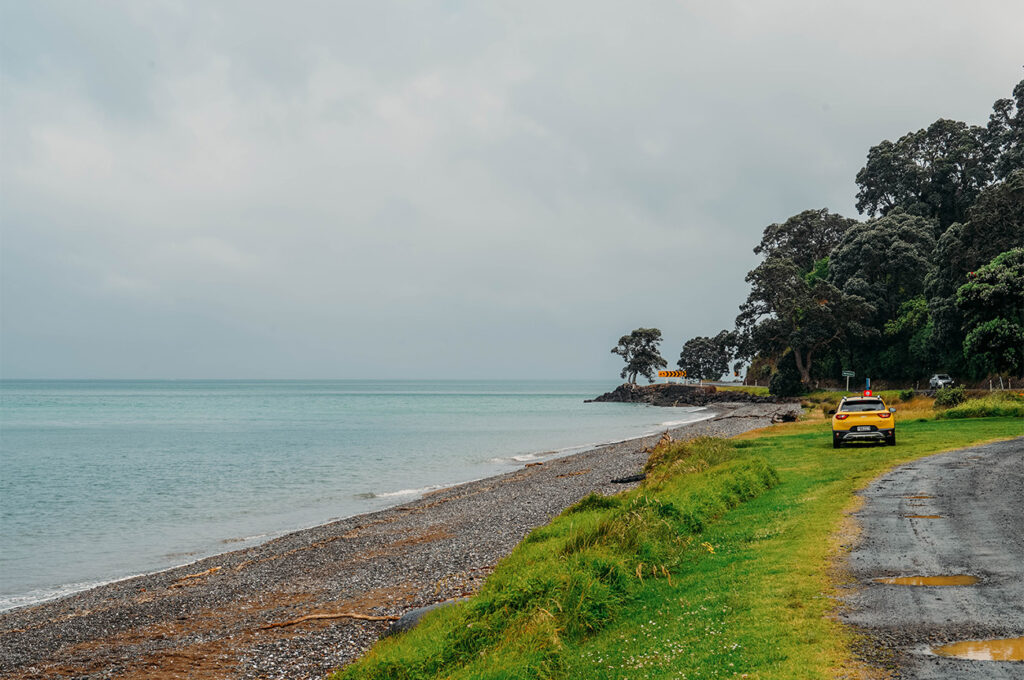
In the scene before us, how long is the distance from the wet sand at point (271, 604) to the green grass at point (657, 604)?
2.15 metres

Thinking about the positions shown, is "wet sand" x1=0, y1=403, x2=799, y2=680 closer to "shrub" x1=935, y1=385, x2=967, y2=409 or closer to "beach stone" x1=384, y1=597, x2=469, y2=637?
"beach stone" x1=384, y1=597, x2=469, y2=637

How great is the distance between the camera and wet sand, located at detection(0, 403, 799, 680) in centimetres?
1120

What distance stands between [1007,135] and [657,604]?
121 m

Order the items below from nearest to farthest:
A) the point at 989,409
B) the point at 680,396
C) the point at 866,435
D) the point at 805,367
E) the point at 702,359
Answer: the point at 866,435 < the point at 989,409 < the point at 805,367 < the point at 680,396 < the point at 702,359

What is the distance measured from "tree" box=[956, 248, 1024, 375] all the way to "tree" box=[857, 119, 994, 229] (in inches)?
2411

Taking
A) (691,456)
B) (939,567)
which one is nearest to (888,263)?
(691,456)

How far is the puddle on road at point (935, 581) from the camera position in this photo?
8828 mm

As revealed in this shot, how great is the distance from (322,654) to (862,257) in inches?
3725

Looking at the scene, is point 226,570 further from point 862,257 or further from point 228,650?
point 862,257

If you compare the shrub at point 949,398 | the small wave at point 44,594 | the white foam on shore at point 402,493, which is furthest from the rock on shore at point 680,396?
the small wave at point 44,594

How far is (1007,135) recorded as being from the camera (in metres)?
100

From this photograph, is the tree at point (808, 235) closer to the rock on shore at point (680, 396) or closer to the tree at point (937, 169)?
the tree at point (937, 169)

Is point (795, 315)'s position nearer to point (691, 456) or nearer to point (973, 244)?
point (973, 244)

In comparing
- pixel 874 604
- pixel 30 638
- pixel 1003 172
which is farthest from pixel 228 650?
pixel 1003 172
